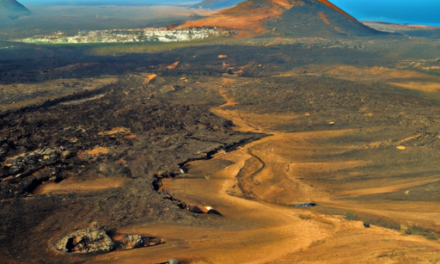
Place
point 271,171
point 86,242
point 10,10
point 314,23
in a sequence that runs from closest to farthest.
A: point 86,242 → point 271,171 → point 314,23 → point 10,10

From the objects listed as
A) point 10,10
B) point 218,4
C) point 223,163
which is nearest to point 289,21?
point 223,163

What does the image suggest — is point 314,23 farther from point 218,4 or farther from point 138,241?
point 218,4

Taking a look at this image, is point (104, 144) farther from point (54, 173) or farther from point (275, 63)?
point (275, 63)

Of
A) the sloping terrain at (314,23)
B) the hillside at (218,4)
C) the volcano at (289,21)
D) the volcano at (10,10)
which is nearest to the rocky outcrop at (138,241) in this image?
the volcano at (289,21)

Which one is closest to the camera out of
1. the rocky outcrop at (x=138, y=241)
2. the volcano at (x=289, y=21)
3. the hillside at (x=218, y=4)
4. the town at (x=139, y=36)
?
the rocky outcrop at (x=138, y=241)

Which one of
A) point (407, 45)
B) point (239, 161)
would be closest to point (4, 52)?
point (239, 161)

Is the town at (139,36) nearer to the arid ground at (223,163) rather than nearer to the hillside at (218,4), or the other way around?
the arid ground at (223,163)

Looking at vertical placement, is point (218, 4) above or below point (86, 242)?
above
